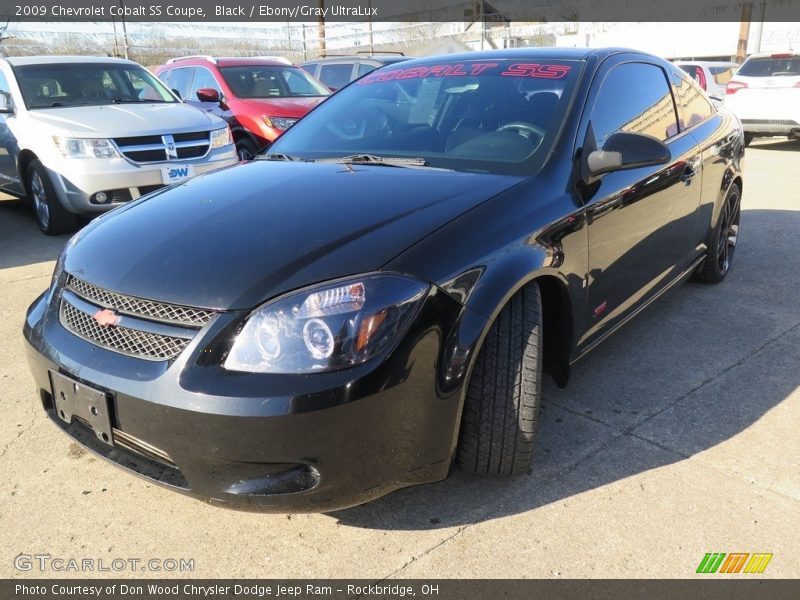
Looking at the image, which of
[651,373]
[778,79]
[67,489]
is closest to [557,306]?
[651,373]

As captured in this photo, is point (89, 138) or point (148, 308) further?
point (89, 138)

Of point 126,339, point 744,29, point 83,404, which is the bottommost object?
point 83,404

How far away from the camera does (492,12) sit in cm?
2680

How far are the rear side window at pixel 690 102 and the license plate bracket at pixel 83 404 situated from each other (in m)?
3.30

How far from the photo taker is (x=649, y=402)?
307cm

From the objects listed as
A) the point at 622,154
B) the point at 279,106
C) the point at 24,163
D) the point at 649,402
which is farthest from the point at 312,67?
the point at 649,402

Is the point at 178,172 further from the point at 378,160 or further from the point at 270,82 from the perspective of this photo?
the point at 378,160

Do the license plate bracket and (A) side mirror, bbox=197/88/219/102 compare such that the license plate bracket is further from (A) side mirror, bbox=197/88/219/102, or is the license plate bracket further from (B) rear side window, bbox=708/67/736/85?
(B) rear side window, bbox=708/67/736/85

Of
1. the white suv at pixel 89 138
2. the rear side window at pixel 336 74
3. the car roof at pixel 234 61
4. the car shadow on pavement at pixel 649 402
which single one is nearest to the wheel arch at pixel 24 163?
the white suv at pixel 89 138

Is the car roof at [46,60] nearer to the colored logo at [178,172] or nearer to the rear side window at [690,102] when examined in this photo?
the colored logo at [178,172]

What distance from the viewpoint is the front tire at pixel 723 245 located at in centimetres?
441

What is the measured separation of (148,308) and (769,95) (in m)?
12.2

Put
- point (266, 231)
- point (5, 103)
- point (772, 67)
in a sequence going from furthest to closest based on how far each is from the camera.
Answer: point (772, 67) < point (5, 103) < point (266, 231)
